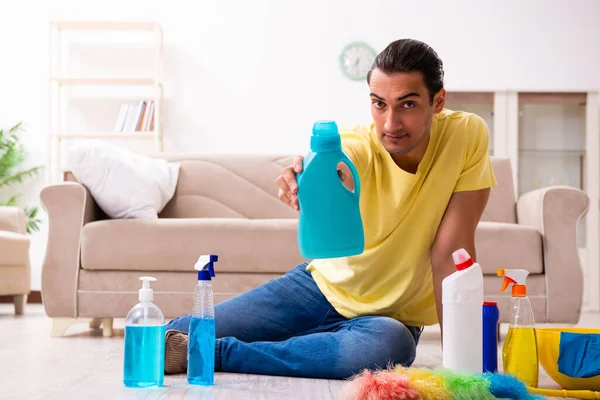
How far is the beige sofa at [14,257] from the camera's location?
404 centimetres

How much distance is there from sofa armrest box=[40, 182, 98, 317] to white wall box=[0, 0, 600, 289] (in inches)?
111

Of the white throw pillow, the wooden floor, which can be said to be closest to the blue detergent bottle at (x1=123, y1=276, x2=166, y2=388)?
the wooden floor

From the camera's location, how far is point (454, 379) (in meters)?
1.40

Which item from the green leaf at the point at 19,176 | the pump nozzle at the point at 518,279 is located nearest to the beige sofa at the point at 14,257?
the green leaf at the point at 19,176

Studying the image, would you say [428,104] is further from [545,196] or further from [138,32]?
[138,32]

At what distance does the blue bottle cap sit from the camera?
1438mm

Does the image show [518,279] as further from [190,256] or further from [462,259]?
[190,256]

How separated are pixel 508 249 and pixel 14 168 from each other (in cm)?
408

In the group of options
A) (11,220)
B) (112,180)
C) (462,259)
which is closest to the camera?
(462,259)

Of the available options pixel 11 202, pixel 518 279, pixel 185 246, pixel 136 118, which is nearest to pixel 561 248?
pixel 518 279

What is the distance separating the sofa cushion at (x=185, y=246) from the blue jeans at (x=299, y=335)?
93 centimetres

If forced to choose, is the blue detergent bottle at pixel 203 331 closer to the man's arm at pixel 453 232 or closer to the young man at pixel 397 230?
the young man at pixel 397 230

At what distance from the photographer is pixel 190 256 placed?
2.96 m

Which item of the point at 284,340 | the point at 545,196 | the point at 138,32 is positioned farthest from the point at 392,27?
A: the point at 284,340
